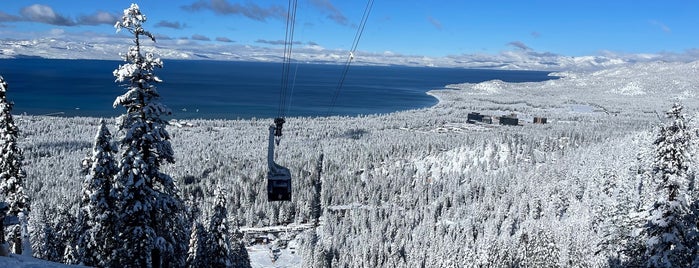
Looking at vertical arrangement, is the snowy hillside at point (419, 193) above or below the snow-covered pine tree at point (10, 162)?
below

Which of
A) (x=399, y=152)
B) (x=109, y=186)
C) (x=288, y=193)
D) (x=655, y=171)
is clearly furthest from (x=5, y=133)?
(x=399, y=152)

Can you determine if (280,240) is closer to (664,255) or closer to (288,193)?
(288,193)

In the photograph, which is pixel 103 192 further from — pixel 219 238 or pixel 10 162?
pixel 219 238

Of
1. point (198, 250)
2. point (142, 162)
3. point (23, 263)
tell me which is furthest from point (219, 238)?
point (23, 263)

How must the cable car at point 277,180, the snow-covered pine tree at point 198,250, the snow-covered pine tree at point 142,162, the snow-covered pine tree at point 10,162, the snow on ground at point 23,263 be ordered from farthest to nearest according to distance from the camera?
the snow-covered pine tree at point 198,250, the cable car at point 277,180, the snow-covered pine tree at point 10,162, the snow-covered pine tree at point 142,162, the snow on ground at point 23,263

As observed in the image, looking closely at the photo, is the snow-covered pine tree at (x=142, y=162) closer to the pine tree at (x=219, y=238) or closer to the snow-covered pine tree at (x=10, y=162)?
the snow-covered pine tree at (x=10, y=162)

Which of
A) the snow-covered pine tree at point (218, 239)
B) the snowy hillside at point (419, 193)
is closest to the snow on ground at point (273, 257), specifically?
the snowy hillside at point (419, 193)

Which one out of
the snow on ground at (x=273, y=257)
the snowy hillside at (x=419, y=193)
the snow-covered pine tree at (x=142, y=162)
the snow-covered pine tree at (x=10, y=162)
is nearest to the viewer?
the snow-covered pine tree at (x=142, y=162)

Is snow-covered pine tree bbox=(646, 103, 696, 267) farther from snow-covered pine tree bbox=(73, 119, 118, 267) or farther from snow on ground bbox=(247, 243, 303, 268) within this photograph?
snow on ground bbox=(247, 243, 303, 268)
